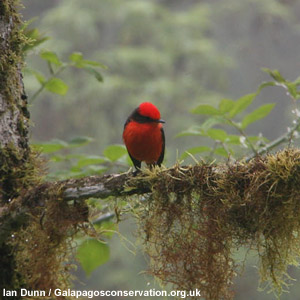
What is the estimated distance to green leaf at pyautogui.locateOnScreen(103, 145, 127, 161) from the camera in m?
2.22

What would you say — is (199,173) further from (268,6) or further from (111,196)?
(268,6)

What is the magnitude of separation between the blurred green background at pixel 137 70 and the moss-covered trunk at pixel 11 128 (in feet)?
30.7

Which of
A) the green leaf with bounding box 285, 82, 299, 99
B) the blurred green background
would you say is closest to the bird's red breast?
the green leaf with bounding box 285, 82, 299, 99

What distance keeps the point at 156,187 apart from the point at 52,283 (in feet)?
1.80

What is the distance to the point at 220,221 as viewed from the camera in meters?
1.51

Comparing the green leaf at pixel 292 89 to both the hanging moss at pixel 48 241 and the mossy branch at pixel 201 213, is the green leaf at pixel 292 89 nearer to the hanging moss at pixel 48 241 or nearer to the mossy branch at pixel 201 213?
the mossy branch at pixel 201 213

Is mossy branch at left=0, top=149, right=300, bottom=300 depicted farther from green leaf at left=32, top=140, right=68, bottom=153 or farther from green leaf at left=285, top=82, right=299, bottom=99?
green leaf at left=285, top=82, right=299, bottom=99

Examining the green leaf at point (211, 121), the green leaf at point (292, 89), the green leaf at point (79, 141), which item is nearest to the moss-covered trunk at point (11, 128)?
the green leaf at point (79, 141)

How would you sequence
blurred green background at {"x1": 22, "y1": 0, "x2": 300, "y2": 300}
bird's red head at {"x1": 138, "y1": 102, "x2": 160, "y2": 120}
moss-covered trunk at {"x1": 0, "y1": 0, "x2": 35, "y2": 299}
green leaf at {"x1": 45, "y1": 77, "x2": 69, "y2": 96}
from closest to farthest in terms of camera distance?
moss-covered trunk at {"x1": 0, "y1": 0, "x2": 35, "y2": 299} < green leaf at {"x1": 45, "y1": 77, "x2": 69, "y2": 96} < bird's red head at {"x1": 138, "y1": 102, "x2": 160, "y2": 120} < blurred green background at {"x1": 22, "y1": 0, "x2": 300, "y2": 300}

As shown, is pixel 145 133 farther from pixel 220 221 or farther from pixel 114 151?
pixel 220 221

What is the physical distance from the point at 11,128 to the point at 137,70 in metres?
10.9

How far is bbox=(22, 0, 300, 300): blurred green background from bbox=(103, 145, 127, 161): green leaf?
9.15 m

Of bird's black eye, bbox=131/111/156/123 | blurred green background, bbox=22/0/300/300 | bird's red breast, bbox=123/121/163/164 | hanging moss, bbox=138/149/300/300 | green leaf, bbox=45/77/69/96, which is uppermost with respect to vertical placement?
blurred green background, bbox=22/0/300/300

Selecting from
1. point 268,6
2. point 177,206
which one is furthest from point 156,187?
point 268,6
